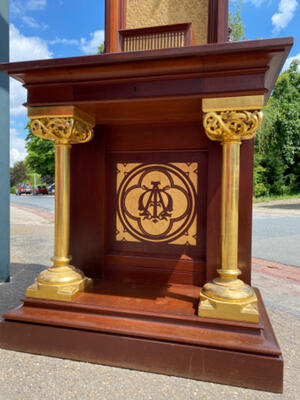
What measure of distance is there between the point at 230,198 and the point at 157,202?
3.14 feet

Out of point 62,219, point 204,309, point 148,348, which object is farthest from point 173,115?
point 148,348

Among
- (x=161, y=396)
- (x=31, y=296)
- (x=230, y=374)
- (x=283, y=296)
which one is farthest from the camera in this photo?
(x=283, y=296)

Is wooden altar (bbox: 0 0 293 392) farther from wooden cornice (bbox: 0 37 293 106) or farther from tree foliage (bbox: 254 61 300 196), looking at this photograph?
tree foliage (bbox: 254 61 300 196)

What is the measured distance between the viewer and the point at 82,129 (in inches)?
103

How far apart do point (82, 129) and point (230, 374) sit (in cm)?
220

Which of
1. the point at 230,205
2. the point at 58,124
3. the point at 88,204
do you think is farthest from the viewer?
the point at 88,204

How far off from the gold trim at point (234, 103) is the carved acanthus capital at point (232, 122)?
0.03 metres

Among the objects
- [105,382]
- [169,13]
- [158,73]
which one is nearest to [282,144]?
[169,13]

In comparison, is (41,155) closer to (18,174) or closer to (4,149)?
(4,149)

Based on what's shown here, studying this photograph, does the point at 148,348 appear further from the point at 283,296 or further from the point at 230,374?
the point at 283,296

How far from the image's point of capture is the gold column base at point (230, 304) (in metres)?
2.13

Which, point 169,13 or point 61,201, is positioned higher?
point 169,13

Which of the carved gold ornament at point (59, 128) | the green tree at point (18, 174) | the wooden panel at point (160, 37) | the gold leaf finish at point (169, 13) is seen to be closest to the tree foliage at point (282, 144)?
the gold leaf finish at point (169, 13)

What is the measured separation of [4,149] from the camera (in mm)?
4105
